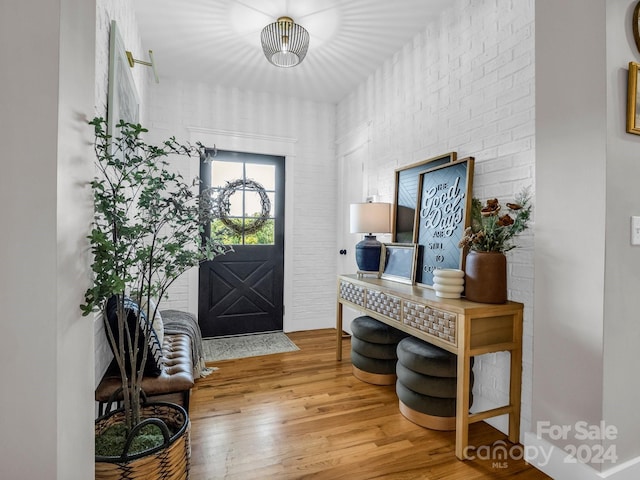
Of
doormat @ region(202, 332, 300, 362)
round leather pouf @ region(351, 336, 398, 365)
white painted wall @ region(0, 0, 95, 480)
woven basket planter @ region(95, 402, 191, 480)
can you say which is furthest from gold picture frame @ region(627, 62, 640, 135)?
doormat @ region(202, 332, 300, 362)

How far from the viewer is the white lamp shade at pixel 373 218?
3.03 meters

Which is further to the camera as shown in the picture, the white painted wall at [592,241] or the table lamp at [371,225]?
the table lamp at [371,225]

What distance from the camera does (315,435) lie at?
200cm

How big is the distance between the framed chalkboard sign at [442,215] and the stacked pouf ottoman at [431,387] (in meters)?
0.59

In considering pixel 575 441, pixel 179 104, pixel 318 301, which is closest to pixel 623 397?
pixel 575 441

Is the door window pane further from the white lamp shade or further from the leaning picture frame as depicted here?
the leaning picture frame

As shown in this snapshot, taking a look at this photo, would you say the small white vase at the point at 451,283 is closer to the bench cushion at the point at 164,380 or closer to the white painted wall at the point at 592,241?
the white painted wall at the point at 592,241

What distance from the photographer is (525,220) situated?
1890mm

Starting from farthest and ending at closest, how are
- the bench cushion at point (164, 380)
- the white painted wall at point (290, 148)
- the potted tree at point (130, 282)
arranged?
the white painted wall at point (290, 148) < the bench cushion at point (164, 380) < the potted tree at point (130, 282)

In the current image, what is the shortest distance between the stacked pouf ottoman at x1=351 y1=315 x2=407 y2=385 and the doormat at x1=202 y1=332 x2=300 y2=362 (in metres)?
1.04

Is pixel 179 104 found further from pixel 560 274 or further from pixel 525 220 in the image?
pixel 560 274

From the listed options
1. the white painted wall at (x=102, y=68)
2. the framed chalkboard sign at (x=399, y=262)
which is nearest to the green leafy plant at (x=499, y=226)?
the framed chalkboard sign at (x=399, y=262)

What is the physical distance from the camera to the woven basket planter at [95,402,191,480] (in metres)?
1.22

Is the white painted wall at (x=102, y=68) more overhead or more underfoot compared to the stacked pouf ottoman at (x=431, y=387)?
more overhead
